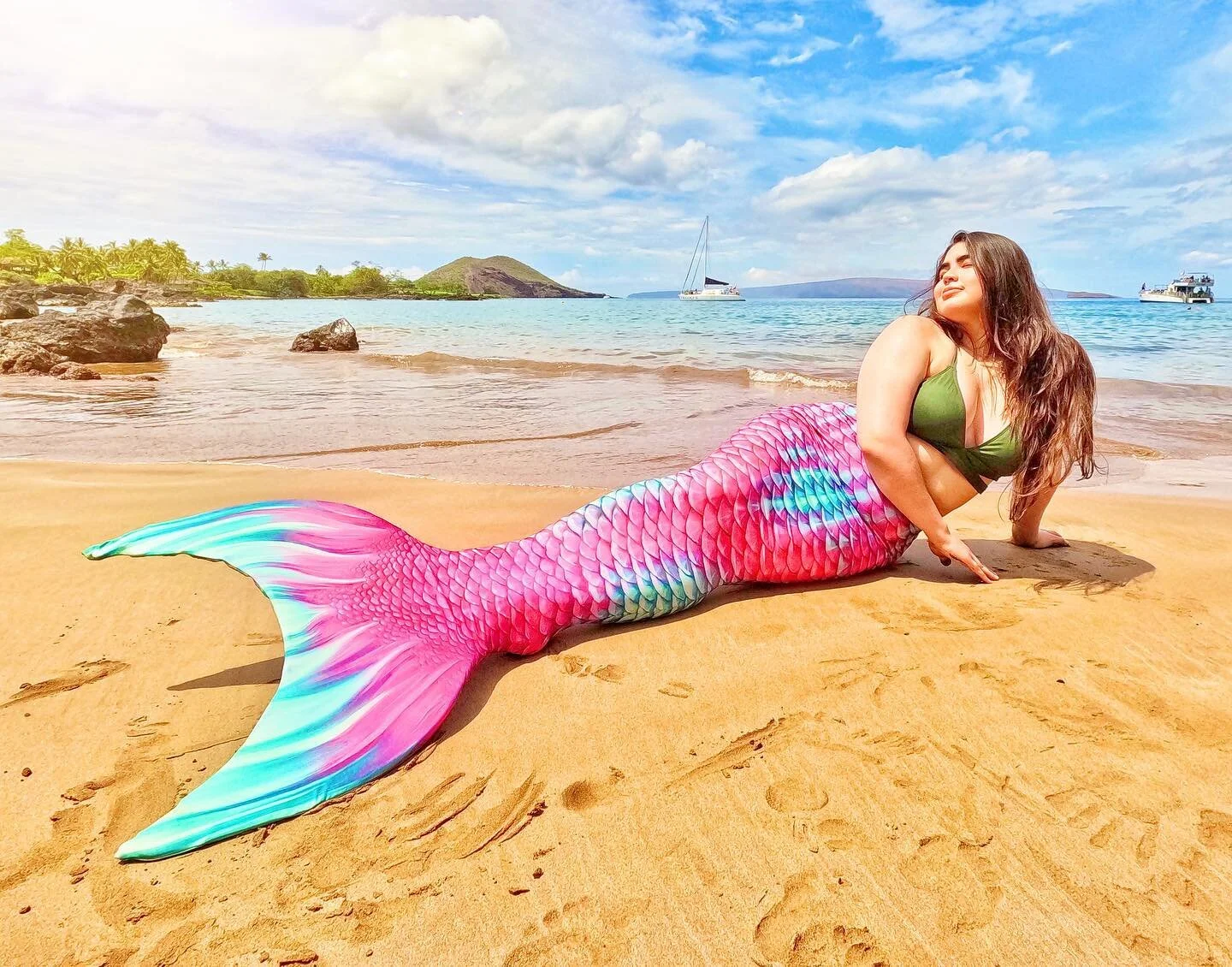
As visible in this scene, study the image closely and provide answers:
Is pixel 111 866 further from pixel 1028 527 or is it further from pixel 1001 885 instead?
pixel 1028 527

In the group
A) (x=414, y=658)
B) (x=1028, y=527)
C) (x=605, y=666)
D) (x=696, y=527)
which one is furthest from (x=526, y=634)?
(x=1028, y=527)

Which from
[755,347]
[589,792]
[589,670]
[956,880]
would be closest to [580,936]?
[589,792]

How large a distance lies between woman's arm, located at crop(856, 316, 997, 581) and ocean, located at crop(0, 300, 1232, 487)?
800mm

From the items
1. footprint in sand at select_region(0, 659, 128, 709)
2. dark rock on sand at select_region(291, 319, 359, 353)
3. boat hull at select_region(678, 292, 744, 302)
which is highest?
boat hull at select_region(678, 292, 744, 302)

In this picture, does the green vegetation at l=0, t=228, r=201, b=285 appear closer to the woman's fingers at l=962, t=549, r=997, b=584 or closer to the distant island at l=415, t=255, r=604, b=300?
the distant island at l=415, t=255, r=604, b=300

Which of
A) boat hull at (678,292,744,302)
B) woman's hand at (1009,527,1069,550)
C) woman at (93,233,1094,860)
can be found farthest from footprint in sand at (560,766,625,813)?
boat hull at (678,292,744,302)

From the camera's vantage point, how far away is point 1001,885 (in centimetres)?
141

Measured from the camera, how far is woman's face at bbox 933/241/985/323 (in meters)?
2.63

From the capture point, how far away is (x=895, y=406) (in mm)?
2568

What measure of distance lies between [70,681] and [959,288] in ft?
10.8

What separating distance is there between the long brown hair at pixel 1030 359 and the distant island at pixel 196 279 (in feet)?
151

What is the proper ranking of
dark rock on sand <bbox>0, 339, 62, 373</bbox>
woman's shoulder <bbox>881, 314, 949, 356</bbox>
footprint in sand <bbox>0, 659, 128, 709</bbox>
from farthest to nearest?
dark rock on sand <bbox>0, 339, 62, 373</bbox> → woman's shoulder <bbox>881, 314, 949, 356</bbox> → footprint in sand <bbox>0, 659, 128, 709</bbox>

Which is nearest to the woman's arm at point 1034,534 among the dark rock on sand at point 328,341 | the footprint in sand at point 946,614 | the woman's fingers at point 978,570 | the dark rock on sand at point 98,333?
the woman's fingers at point 978,570

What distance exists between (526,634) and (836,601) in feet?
3.96
